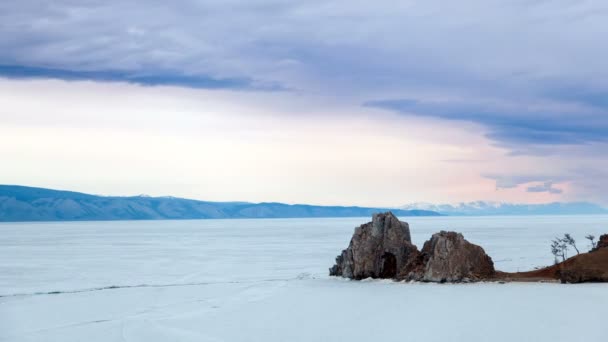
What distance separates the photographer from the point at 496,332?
18938mm

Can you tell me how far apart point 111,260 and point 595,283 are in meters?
36.3

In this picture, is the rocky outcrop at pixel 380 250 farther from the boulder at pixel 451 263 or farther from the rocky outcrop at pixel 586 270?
the rocky outcrop at pixel 586 270

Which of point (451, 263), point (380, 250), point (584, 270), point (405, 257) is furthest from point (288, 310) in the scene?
point (584, 270)

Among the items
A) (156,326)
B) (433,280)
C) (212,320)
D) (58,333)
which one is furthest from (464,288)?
(58,333)

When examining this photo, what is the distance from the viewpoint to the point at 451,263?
2958cm

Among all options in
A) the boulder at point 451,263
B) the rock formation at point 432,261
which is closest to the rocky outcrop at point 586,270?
the rock formation at point 432,261

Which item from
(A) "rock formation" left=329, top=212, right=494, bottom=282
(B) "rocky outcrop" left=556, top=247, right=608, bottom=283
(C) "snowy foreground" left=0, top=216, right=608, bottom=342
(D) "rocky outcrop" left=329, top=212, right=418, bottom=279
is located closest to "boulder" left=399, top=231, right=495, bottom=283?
(A) "rock formation" left=329, top=212, right=494, bottom=282

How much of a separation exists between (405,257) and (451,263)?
294 cm

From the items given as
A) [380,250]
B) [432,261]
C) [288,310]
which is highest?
[380,250]

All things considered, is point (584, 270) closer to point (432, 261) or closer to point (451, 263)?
point (451, 263)

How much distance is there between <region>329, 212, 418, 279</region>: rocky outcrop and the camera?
3200 centimetres

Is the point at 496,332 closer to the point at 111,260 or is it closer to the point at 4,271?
the point at 4,271

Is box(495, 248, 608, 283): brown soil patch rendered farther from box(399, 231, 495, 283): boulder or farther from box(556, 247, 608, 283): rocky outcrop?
box(399, 231, 495, 283): boulder

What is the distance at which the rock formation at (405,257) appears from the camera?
29.6m
